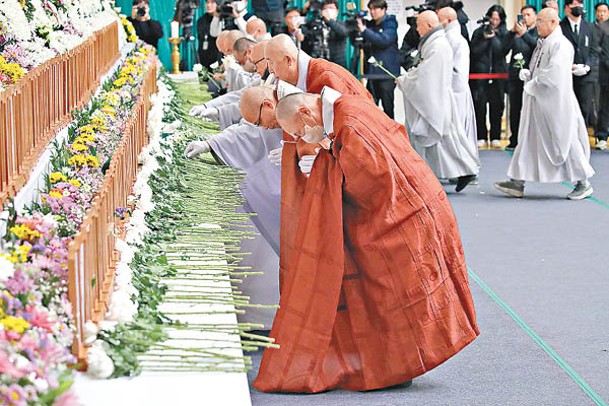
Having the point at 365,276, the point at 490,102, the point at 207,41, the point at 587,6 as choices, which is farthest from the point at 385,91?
the point at 365,276

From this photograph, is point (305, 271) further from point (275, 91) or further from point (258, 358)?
point (275, 91)

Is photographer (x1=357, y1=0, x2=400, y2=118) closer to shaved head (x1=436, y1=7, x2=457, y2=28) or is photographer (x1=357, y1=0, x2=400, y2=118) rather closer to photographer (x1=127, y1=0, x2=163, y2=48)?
photographer (x1=127, y1=0, x2=163, y2=48)

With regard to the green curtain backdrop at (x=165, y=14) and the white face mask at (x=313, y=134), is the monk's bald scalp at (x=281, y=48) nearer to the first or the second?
the white face mask at (x=313, y=134)

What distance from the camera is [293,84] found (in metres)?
5.51

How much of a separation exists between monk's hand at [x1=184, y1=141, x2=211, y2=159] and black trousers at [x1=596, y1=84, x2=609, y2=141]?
856 centimetres

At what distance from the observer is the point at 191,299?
325 centimetres

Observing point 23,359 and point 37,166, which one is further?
point 37,166

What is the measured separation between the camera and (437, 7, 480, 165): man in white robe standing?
33.7 feet

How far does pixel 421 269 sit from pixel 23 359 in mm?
2556

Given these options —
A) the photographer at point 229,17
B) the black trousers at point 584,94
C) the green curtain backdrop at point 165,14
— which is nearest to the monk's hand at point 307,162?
the photographer at point 229,17

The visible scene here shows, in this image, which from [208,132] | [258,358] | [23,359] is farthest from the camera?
[208,132]

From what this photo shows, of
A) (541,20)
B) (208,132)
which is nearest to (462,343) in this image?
(208,132)

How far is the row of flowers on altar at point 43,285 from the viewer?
200 centimetres

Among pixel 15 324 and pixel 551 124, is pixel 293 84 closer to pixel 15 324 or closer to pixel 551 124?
pixel 15 324
